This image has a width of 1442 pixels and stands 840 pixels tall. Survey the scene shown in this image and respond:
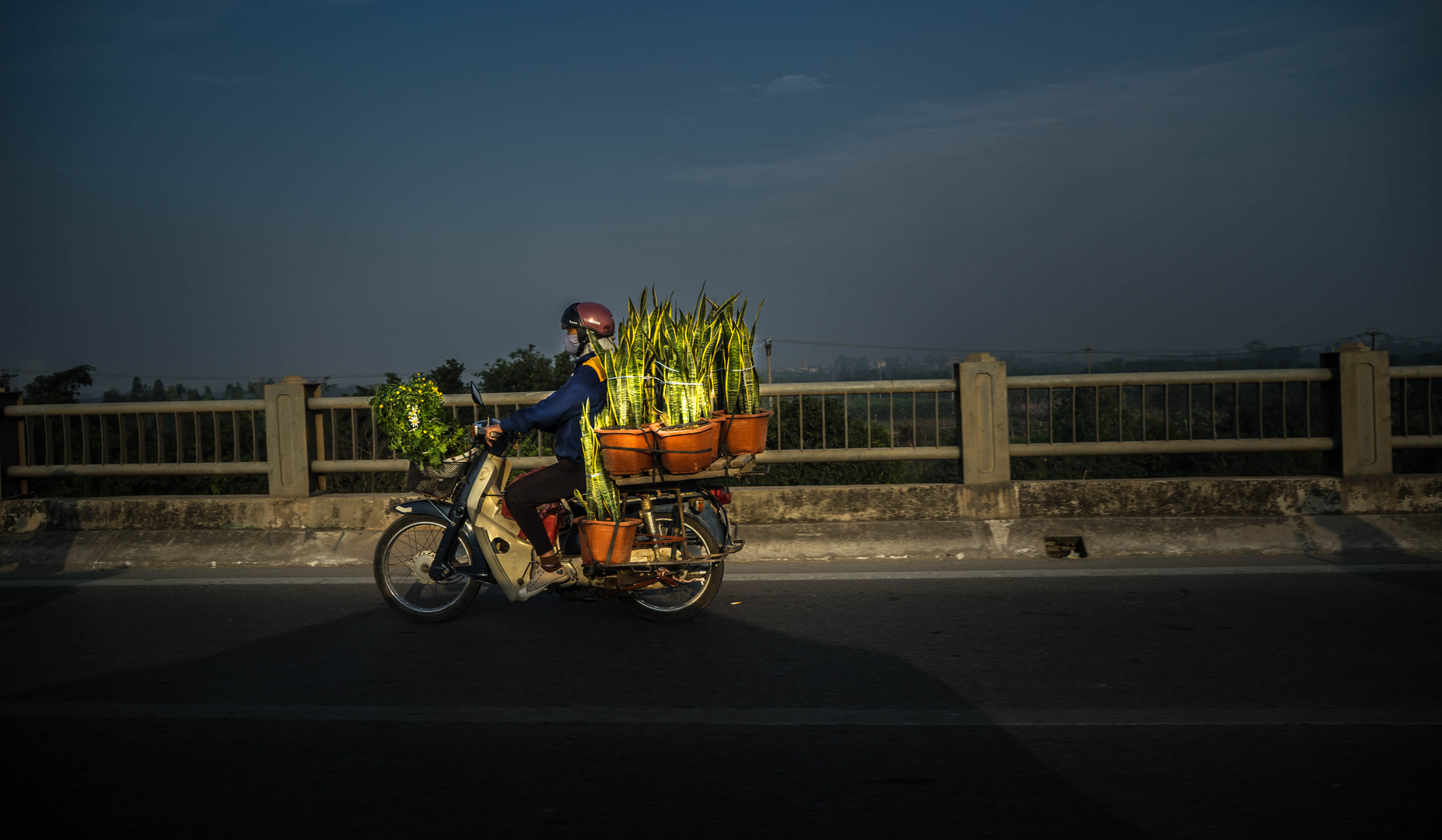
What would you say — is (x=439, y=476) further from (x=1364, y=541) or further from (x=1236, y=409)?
(x=1364, y=541)

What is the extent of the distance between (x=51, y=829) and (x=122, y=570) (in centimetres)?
579

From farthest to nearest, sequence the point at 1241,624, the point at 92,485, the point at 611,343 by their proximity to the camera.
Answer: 1. the point at 92,485
2. the point at 611,343
3. the point at 1241,624

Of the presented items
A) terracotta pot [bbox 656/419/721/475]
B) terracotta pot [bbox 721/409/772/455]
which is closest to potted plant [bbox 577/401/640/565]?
terracotta pot [bbox 656/419/721/475]

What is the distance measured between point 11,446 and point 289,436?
112 inches

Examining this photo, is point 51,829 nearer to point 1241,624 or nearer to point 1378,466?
point 1241,624

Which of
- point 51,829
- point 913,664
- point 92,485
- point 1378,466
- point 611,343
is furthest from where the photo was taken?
point 92,485

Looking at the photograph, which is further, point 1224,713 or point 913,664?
point 913,664

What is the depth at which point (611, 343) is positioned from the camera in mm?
6039

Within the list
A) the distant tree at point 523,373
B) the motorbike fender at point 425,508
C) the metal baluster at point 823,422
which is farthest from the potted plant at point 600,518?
the distant tree at point 523,373

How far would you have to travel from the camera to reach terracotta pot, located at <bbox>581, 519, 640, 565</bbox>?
583 cm

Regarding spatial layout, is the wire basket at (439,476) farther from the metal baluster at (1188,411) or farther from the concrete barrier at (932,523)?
the metal baluster at (1188,411)

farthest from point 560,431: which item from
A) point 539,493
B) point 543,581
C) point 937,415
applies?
point 937,415

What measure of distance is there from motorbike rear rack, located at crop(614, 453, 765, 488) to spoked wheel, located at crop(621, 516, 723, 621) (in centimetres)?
32

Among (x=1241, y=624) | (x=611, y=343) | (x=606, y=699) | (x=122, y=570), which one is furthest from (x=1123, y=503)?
(x=122, y=570)
